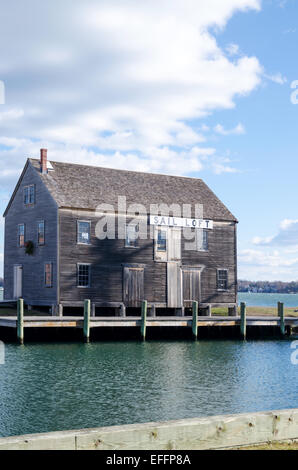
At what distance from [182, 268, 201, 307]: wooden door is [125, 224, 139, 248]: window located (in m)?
4.24

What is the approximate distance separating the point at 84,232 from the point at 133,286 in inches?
195

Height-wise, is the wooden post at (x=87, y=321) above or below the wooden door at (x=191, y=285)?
below

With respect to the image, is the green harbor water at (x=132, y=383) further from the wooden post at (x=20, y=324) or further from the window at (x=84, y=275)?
the window at (x=84, y=275)

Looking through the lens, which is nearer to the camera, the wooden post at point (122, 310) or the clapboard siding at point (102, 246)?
the clapboard siding at point (102, 246)

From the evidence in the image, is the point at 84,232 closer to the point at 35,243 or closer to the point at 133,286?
the point at 35,243

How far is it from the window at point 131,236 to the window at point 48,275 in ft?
17.3

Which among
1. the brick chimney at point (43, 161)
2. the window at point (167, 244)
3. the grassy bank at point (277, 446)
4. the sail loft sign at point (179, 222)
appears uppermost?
the brick chimney at point (43, 161)

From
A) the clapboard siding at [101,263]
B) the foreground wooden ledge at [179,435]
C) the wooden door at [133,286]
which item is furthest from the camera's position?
the wooden door at [133,286]

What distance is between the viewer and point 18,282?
40.9 metres

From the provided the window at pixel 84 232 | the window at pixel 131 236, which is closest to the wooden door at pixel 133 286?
the window at pixel 131 236

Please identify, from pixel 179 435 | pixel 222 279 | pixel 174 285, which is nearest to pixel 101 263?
pixel 174 285

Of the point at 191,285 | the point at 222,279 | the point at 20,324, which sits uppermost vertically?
the point at 222,279

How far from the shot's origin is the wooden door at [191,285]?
40.9 metres

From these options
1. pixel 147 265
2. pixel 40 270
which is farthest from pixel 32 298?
pixel 147 265
